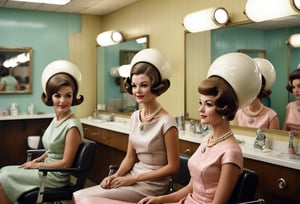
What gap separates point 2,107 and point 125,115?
5.29 ft

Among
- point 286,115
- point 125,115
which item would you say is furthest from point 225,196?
point 125,115

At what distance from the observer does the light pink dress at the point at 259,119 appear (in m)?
2.62

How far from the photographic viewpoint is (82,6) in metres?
4.61

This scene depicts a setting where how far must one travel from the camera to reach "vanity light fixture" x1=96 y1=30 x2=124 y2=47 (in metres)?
4.47

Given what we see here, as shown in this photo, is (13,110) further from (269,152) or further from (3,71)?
(269,152)

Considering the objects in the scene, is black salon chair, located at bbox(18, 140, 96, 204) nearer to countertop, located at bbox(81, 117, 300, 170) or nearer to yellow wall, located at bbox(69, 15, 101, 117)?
countertop, located at bbox(81, 117, 300, 170)

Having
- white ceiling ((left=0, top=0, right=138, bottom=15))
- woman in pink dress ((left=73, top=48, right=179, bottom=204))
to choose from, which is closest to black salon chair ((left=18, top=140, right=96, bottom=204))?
woman in pink dress ((left=73, top=48, right=179, bottom=204))

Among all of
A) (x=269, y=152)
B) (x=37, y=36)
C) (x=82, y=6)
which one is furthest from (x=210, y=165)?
(x=37, y=36)

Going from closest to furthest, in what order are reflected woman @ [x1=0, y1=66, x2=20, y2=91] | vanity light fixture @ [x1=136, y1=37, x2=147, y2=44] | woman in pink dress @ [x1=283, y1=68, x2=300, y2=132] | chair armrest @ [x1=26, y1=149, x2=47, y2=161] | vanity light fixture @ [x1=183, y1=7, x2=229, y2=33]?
woman in pink dress @ [x1=283, y1=68, x2=300, y2=132], vanity light fixture @ [x1=183, y1=7, x2=229, y2=33], chair armrest @ [x1=26, y1=149, x2=47, y2=161], vanity light fixture @ [x1=136, y1=37, x2=147, y2=44], reflected woman @ [x1=0, y1=66, x2=20, y2=91]

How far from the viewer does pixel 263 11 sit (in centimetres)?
252

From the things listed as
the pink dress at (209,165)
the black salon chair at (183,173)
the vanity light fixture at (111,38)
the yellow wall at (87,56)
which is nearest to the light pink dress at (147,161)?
the black salon chair at (183,173)

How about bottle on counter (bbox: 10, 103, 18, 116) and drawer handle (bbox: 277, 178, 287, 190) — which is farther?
bottle on counter (bbox: 10, 103, 18, 116)

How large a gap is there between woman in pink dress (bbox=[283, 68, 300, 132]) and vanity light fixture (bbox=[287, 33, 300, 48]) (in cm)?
17

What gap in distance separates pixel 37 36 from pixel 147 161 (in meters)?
3.35
